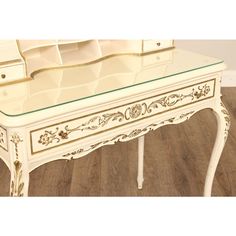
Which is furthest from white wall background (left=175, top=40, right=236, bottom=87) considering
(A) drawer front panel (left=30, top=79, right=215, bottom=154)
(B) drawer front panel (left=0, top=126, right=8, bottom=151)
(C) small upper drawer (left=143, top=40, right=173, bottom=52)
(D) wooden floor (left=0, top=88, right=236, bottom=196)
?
(B) drawer front panel (left=0, top=126, right=8, bottom=151)

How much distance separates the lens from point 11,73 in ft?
5.37

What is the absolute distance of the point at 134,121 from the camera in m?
1.71

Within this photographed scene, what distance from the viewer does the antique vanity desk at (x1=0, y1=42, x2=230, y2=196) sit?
1.41 m

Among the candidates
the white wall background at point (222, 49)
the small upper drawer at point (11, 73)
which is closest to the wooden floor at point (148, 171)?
the small upper drawer at point (11, 73)

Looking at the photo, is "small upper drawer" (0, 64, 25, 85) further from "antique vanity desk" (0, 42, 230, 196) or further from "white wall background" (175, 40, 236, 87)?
"white wall background" (175, 40, 236, 87)

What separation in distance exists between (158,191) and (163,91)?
106 cm

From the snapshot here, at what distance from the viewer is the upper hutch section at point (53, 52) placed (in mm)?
1632

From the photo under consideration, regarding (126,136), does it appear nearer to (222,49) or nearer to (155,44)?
(155,44)

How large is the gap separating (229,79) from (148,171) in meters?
2.11

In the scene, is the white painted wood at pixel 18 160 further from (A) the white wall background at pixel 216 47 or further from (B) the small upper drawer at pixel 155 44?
(A) the white wall background at pixel 216 47

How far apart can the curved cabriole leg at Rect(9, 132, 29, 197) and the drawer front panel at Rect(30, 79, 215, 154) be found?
0.04 m

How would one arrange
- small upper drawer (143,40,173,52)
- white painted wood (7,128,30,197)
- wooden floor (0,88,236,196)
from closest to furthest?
white painted wood (7,128,30,197), small upper drawer (143,40,173,52), wooden floor (0,88,236,196)

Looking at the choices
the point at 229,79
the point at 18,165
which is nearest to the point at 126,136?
the point at 18,165
